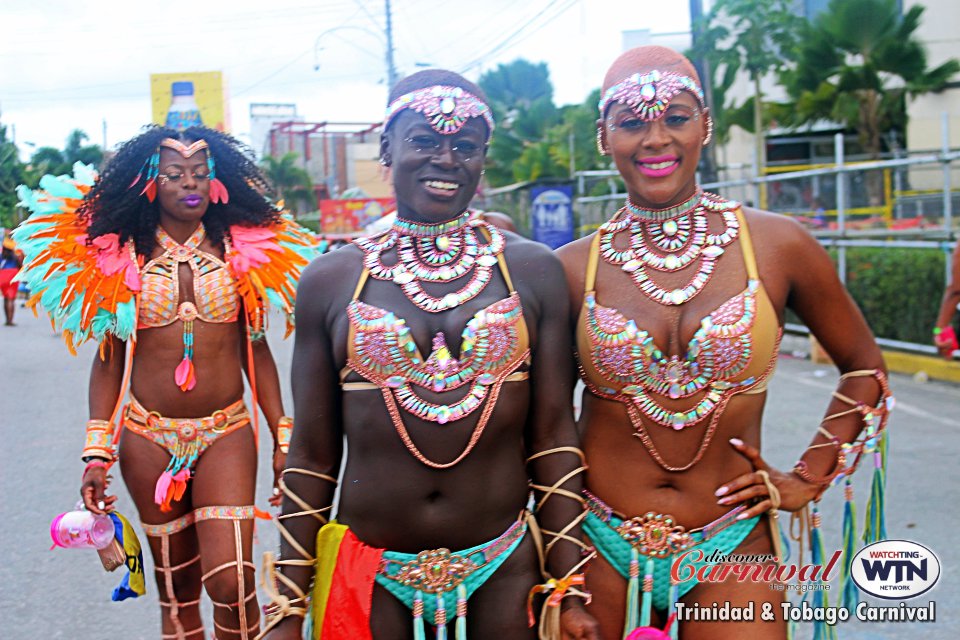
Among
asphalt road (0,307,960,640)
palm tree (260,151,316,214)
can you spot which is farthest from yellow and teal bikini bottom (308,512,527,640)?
palm tree (260,151,316,214)

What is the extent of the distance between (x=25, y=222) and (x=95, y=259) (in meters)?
0.42

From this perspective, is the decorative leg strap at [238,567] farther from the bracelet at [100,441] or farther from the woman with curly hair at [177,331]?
the bracelet at [100,441]

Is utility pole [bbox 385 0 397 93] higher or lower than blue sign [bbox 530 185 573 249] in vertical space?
higher

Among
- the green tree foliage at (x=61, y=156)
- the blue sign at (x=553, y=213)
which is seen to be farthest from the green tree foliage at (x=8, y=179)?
the blue sign at (x=553, y=213)

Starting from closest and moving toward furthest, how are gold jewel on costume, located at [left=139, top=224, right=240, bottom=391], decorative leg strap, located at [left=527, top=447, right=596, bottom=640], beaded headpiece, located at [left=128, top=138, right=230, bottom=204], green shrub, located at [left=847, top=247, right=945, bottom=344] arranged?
1. decorative leg strap, located at [left=527, top=447, right=596, bottom=640]
2. gold jewel on costume, located at [left=139, top=224, right=240, bottom=391]
3. beaded headpiece, located at [left=128, top=138, right=230, bottom=204]
4. green shrub, located at [left=847, top=247, right=945, bottom=344]

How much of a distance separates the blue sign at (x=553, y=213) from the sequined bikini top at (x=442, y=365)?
14004 mm

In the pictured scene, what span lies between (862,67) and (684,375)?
22.3 meters

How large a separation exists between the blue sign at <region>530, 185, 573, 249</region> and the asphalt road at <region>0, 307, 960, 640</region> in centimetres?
540

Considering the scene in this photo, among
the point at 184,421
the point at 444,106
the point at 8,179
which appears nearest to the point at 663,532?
the point at 444,106

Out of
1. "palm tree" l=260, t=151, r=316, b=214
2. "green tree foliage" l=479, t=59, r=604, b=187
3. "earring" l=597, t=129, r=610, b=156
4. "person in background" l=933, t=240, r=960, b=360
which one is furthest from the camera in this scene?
"palm tree" l=260, t=151, r=316, b=214

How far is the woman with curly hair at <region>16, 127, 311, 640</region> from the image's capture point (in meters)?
3.88

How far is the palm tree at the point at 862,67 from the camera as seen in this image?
2262cm

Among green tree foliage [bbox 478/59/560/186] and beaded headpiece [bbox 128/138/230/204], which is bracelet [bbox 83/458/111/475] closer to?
beaded headpiece [bbox 128/138/230/204]

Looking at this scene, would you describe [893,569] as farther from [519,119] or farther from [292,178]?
[292,178]
